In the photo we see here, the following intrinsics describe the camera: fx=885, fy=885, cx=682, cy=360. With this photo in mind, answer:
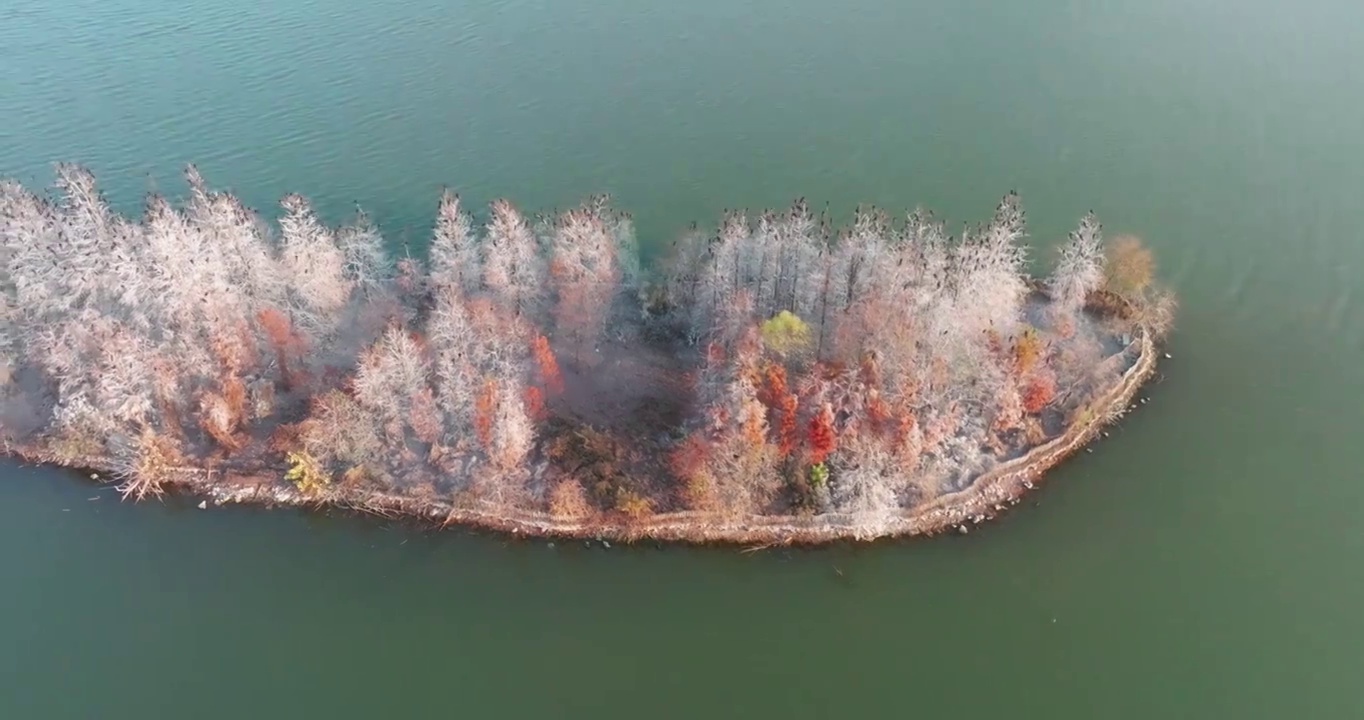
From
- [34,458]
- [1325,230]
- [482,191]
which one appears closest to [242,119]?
[482,191]

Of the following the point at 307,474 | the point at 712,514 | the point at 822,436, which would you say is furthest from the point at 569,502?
the point at 307,474

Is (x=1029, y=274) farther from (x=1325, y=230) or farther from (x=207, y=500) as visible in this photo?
(x=207, y=500)

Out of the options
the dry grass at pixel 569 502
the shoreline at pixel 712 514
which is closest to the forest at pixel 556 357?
the dry grass at pixel 569 502

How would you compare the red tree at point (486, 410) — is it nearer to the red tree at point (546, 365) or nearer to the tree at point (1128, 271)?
the red tree at point (546, 365)

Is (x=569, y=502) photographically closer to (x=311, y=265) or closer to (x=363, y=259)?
(x=311, y=265)

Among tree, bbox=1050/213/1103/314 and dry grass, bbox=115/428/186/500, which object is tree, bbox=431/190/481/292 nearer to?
dry grass, bbox=115/428/186/500

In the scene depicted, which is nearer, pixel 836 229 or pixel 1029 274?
pixel 1029 274
